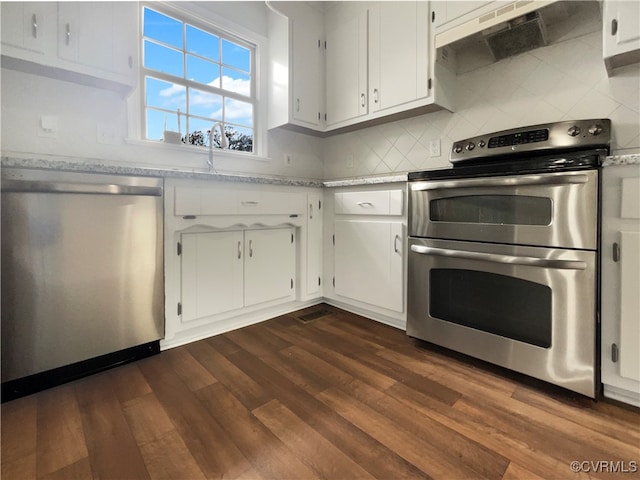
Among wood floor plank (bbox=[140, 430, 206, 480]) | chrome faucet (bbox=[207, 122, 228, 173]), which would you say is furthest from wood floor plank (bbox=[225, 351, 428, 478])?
chrome faucet (bbox=[207, 122, 228, 173])

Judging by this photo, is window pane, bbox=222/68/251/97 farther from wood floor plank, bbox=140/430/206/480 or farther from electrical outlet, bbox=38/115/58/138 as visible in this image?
wood floor plank, bbox=140/430/206/480

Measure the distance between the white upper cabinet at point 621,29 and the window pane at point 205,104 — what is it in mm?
2364

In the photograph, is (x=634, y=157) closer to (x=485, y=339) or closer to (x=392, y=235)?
(x=485, y=339)

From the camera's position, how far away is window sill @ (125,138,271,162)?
201 cm

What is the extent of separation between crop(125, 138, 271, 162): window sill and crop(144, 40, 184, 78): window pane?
0.56 meters

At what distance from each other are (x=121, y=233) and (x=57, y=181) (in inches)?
12.8

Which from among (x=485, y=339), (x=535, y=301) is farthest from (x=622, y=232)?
(x=485, y=339)

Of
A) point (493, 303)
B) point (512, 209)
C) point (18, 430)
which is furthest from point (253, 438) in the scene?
point (512, 209)

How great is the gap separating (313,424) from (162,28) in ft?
8.69

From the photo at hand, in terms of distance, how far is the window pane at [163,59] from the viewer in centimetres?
214

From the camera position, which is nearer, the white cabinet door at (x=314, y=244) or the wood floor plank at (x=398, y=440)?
the wood floor plank at (x=398, y=440)

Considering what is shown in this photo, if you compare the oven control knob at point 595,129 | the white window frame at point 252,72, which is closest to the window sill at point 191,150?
the white window frame at point 252,72

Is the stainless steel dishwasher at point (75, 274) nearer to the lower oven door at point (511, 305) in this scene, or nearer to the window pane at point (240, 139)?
the window pane at point (240, 139)

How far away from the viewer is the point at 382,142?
2557mm
